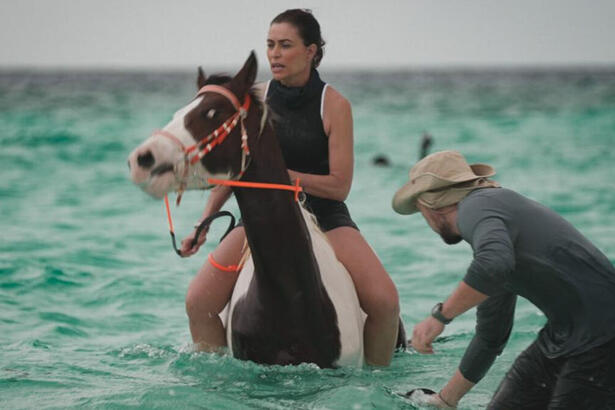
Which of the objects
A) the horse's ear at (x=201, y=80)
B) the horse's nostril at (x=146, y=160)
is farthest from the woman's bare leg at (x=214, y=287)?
the horse's nostril at (x=146, y=160)

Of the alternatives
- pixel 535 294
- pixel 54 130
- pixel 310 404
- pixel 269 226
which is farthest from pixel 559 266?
pixel 54 130

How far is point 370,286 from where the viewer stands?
4641 millimetres

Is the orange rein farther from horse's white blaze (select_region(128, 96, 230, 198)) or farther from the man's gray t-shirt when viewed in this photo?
the man's gray t-shirt

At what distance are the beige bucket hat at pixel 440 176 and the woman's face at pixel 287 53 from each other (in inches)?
45.1

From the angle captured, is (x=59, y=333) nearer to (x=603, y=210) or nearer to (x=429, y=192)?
(x=429, y=192)

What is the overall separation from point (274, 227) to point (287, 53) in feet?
3.22

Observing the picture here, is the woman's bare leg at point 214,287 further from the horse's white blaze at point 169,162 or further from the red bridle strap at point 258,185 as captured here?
the horse's white blaze at point 169,162

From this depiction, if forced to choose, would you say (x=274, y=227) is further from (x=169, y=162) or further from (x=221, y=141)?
(x=169, y=162)

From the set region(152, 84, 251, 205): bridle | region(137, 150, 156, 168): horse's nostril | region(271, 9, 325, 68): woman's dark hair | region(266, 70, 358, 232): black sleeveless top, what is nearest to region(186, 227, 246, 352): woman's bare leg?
region(266, 70, 358, 232): black sleeveless top

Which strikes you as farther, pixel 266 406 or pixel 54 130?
pixel 54 130

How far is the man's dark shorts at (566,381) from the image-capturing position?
3.39m

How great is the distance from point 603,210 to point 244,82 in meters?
Answer: 10.2

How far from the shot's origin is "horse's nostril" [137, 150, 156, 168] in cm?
352

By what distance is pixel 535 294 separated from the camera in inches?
138
